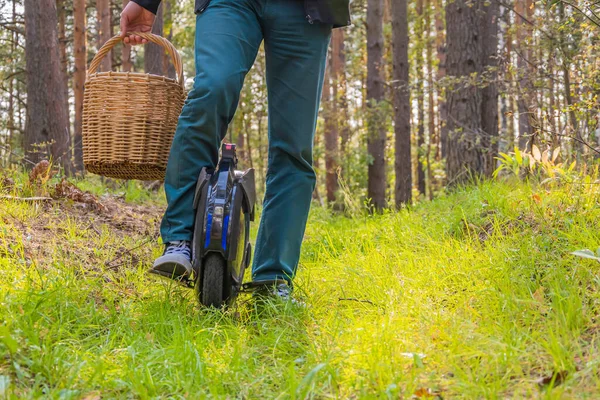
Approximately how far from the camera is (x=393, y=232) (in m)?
4.29

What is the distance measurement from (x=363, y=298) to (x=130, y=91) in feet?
5.02

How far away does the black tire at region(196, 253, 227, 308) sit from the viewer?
2.31 metres

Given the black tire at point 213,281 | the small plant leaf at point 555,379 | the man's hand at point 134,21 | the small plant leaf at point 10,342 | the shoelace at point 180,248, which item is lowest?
the small plant leaf at point 555,379

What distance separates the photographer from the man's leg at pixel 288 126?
262 cm

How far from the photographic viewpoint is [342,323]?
236 centimetres

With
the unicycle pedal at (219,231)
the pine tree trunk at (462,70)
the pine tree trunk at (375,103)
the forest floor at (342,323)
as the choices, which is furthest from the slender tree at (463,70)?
the unicycle pedal at (219,231)

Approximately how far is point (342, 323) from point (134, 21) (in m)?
1.67

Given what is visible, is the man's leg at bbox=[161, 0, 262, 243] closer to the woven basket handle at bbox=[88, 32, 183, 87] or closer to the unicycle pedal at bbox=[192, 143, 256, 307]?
the unicycle pedal at bbox=[192, 143, 256, 307]

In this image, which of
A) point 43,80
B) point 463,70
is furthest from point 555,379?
point 43,80

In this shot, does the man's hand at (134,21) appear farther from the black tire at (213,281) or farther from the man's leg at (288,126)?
the black tire at (213,281)

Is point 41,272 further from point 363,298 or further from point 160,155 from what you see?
point 363,298

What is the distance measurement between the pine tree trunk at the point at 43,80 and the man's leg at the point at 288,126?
18.9 feet

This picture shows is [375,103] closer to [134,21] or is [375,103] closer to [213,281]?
[134,21]

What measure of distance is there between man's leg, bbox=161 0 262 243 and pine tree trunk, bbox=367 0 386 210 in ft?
30.9
